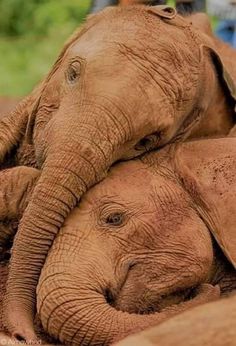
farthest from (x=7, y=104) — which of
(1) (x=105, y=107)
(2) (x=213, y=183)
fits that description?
(1) (x=105, y=107)

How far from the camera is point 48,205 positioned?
4.94m

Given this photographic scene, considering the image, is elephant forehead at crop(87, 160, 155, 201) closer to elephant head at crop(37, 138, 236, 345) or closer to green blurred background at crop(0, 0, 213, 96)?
elephant head at crop(37, 138, 236, 345)

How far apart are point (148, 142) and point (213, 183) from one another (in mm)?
281

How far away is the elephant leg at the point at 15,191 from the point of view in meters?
5.29

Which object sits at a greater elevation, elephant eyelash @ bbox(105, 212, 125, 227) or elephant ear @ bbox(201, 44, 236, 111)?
elephant ear @ bbox(201, 44, 236, 111)

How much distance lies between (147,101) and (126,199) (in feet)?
1.16

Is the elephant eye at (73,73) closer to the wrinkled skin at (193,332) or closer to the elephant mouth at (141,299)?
the elephant mouth at (141,299)

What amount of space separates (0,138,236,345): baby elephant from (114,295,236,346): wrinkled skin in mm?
1015

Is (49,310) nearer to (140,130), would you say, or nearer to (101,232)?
(101,232)

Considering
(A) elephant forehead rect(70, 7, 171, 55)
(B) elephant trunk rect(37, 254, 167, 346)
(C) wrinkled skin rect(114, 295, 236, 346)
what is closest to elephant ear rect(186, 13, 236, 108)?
(A) elephant forehead rect(70, 7, 171, 55)

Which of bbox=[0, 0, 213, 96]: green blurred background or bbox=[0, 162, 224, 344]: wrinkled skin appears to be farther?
bbox=[0, 0, 213, 96]: green blurred background

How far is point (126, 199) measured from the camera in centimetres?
514

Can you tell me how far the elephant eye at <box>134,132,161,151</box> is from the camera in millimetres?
5219

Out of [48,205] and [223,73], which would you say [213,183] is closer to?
[223,73]
